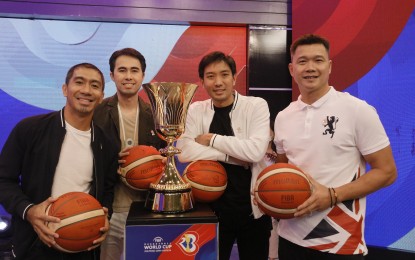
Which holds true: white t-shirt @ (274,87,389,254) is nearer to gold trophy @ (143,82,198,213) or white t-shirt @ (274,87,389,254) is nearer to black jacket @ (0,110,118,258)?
gold trophy @ (143,82,198,213)

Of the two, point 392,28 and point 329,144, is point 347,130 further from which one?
point 392,28

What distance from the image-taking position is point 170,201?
1.67m

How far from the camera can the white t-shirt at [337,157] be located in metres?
1.68

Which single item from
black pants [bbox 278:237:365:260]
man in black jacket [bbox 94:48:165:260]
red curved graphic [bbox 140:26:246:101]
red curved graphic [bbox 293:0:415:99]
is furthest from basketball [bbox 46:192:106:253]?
red curved graphic [bbox 293:0:415:99]

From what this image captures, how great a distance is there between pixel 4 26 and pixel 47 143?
2.78m

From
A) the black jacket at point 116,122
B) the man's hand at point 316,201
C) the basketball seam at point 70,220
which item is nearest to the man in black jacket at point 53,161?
the basketball seam at point 70,220

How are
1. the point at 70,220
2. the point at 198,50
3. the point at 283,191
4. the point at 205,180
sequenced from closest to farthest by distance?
the point at 70,220, the point at 283,191, the point at 205,180, the point at 198,50

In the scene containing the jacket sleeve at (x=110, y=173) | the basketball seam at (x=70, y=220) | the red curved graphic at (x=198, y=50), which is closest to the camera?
the basketball seam at (x=70, y=220)

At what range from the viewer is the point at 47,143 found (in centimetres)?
183

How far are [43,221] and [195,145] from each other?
3.06ft

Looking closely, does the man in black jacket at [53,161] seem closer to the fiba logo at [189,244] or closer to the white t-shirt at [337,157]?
the fiba logo at [189,244]

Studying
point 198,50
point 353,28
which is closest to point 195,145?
point 198,50

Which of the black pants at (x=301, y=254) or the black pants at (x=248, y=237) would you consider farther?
the black pants at (x=248, y=237)

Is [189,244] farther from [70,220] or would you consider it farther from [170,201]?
[70,220]
